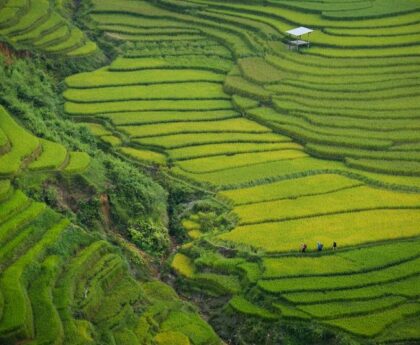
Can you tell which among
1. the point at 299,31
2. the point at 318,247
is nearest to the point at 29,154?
the point at 318,247

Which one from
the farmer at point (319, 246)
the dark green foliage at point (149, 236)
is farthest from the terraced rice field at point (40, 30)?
the farmer at point (319, 246)

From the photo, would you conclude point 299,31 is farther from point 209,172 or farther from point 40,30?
point 209,172

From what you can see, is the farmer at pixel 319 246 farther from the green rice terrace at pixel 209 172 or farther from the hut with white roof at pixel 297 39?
the hut with white roof at pixel 297 39

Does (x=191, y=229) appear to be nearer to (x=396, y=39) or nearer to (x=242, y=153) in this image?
(x=242, y=153)

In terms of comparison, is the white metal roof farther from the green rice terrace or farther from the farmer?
the farmer

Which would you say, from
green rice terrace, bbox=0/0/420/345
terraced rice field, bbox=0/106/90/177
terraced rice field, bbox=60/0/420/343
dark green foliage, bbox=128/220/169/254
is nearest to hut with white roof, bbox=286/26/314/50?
green rice terrace, bbox=0/0/420/345

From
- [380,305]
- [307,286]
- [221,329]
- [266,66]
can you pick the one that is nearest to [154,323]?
[221,329]
